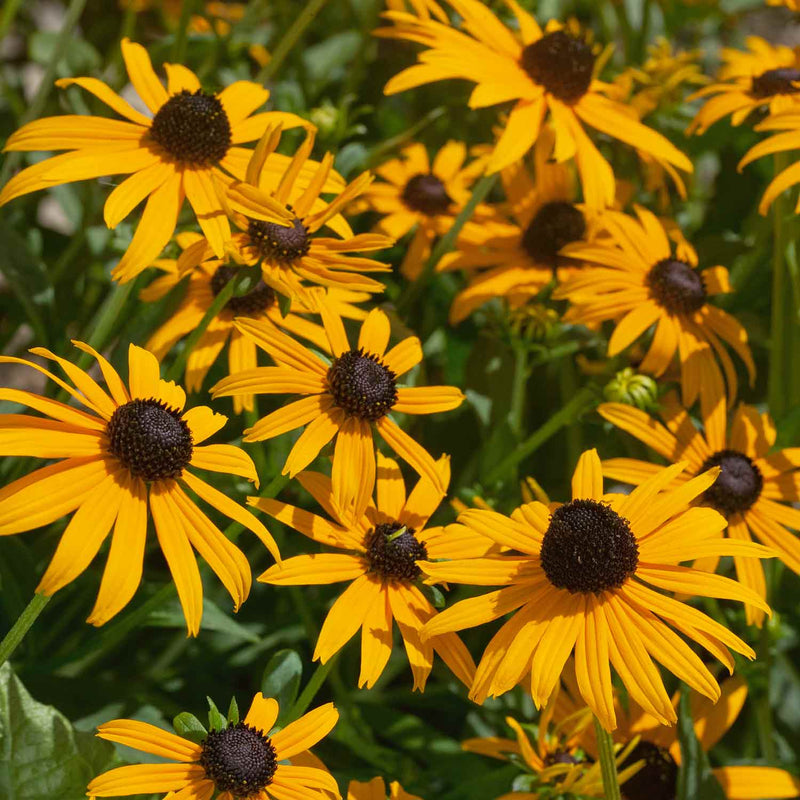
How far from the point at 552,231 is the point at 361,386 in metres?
0.55

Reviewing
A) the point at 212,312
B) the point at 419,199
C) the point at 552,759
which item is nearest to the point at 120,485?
the point at 212,312

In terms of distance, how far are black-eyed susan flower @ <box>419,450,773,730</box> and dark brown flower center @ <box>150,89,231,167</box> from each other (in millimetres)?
468

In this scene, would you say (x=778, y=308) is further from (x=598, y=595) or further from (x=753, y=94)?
(x=598, y=595)

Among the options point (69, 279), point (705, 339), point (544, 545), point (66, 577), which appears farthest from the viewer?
point (69, 279)

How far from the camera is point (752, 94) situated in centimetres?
144

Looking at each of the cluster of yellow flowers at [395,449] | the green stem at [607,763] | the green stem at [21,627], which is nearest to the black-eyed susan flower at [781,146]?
the cluster of yellow flowers at [395,449]

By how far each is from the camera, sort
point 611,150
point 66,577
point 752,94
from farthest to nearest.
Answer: point 611,150 → point 752,94 → point 66,577

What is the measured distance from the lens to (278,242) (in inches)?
41.9

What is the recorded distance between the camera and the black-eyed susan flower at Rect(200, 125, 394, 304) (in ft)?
3.21

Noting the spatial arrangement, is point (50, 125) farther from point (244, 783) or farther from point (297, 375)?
point (244, 783)

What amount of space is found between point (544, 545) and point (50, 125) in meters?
0.63

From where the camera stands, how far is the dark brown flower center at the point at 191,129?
3.60 ft

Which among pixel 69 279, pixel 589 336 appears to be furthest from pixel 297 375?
pixel 69 279

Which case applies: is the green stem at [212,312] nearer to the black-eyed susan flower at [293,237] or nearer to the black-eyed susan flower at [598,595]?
the black-eyed susan flower at [293,237]
